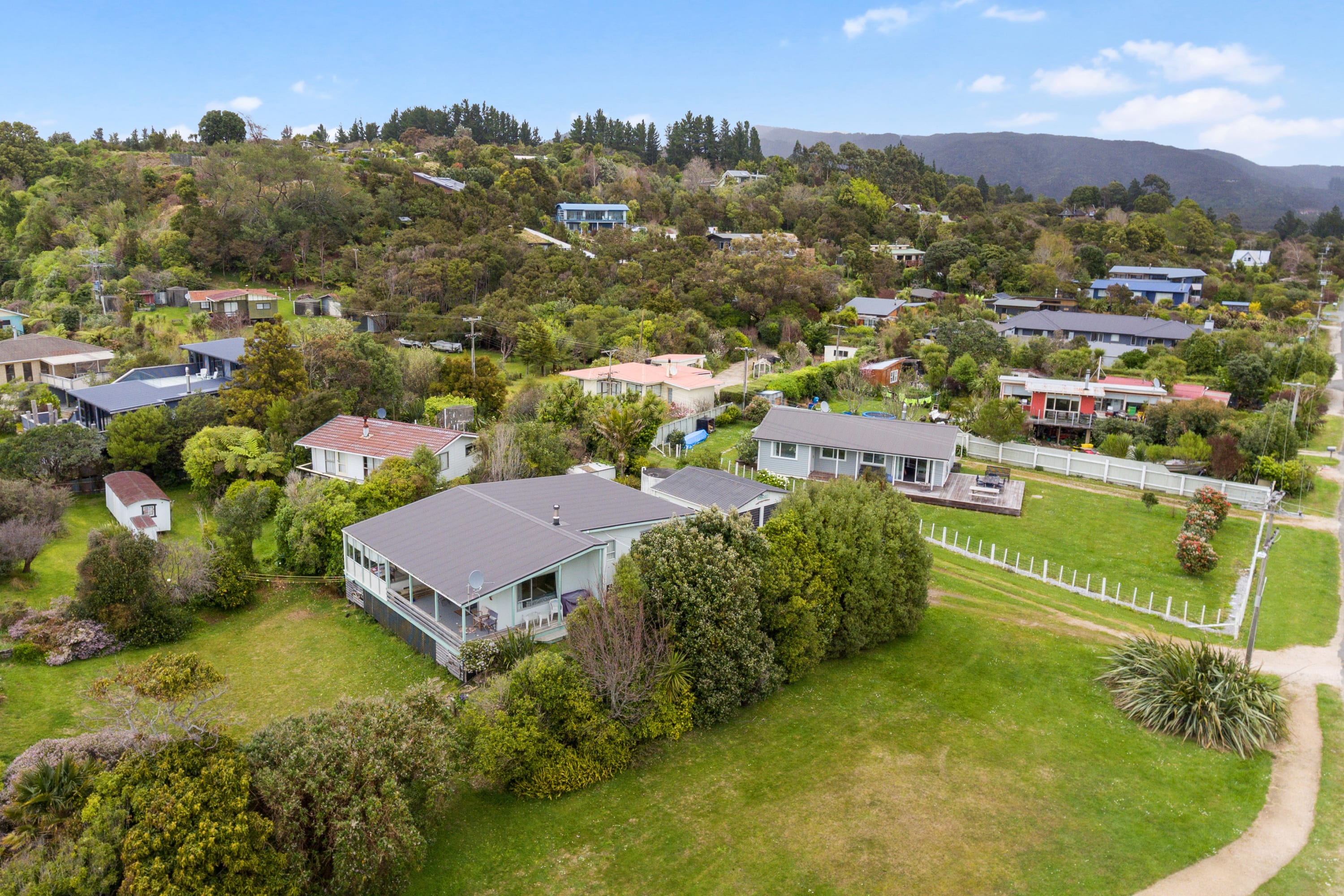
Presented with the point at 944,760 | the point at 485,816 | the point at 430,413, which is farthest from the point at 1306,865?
the point at 430,413

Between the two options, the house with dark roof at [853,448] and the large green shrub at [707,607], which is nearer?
the large green shrub at [707,607]

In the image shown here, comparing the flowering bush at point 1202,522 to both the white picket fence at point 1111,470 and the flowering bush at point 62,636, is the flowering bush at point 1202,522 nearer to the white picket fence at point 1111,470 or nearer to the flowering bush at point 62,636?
the white picket fence at point 1111,470

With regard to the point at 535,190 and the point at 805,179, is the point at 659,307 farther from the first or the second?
the point at 805,179

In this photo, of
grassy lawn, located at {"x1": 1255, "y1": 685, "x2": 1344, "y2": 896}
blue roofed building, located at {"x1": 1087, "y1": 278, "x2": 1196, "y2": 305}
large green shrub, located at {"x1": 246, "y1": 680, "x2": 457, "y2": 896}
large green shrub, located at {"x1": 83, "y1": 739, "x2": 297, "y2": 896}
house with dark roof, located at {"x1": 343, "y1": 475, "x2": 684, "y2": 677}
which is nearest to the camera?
large green shrub, located at {"x1": 83, "y1": 739, "x2": 297, "y2": 896}

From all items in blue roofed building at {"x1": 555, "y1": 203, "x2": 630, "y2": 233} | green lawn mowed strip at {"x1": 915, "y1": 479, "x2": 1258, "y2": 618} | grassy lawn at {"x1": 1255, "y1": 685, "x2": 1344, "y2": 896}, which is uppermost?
blue roofed building at {"x1": 555, "y1": 203, "x2": 630, "y2": 233}

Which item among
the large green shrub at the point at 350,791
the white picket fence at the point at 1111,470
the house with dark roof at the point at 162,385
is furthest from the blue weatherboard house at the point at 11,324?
the white picket fence at the point at 1111,470

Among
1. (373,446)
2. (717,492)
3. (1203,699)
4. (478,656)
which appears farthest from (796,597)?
(373,446)

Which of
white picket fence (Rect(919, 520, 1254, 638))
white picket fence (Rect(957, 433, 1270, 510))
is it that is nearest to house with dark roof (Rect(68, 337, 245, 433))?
white picket fence (Rect(919, 520, 1254, 638))

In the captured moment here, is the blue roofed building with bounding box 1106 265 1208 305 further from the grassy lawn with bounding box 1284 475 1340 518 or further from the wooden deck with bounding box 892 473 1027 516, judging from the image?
the wooden deck with bounding box 892 473 1027 516
